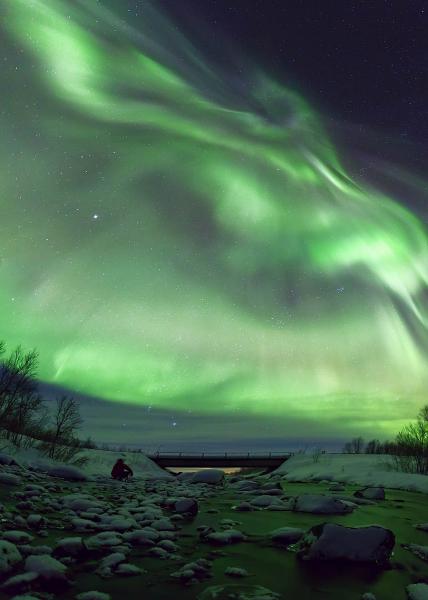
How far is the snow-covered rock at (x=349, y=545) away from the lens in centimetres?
556

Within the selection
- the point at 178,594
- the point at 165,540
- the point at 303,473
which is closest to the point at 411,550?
the point at 165,540

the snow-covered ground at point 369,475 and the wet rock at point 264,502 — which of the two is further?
the snow-covered ground at point 369,475

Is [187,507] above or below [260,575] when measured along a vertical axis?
below

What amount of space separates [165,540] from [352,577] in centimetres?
249

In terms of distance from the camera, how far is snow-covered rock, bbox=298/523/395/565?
556cm

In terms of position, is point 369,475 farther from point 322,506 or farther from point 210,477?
point 322,506

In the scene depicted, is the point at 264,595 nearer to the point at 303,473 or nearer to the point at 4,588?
the point at 4,588

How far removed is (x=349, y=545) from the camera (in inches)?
220

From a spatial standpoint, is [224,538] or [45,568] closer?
[45,568]

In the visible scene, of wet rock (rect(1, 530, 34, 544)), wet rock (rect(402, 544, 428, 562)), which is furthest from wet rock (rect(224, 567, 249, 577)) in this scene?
wet rock (rect(402, 544, 428, 562))

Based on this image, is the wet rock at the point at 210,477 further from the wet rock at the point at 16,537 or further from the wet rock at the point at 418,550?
the wet rock at the point at 16,537

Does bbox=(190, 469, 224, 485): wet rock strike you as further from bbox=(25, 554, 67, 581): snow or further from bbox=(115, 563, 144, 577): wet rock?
bbox=(25, 554, 67, 581): snow

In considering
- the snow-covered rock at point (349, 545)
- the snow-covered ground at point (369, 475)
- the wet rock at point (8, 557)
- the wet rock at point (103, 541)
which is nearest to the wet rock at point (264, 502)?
the snow-covered rock at point (349, 545)

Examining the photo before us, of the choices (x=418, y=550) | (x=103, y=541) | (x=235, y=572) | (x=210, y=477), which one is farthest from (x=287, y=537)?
(x=210, y=477)
